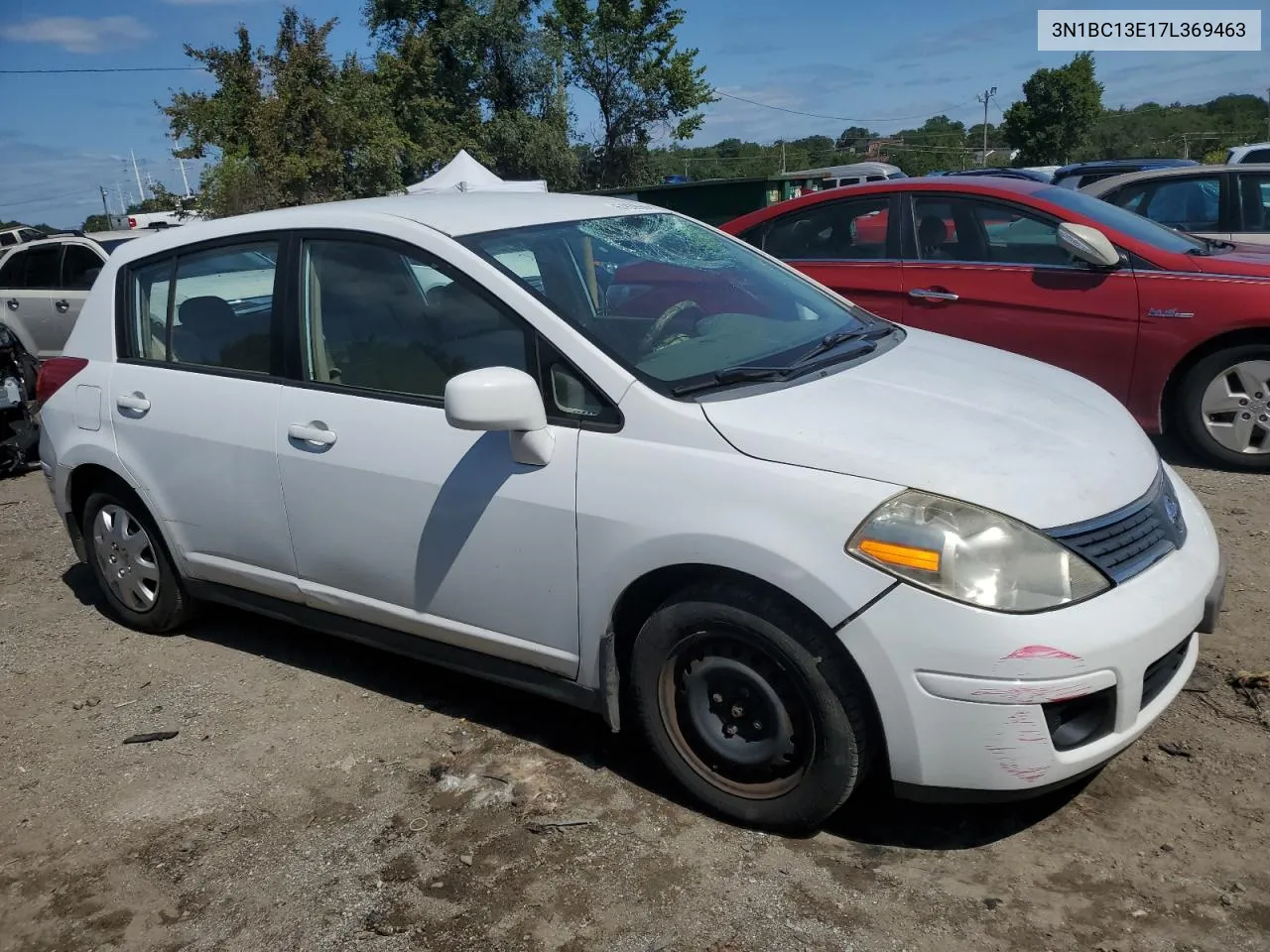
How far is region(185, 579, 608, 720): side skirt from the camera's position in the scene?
3.22 m

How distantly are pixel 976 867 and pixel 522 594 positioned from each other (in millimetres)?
1431

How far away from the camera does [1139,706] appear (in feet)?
8.77

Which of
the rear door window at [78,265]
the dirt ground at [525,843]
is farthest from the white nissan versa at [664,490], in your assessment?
the rear door window at [78,265]

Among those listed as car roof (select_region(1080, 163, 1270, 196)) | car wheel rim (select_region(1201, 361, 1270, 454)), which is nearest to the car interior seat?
car wheel rim (select_region(1201, 361, 1270, 454))

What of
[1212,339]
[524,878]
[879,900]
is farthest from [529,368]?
[1212,339]

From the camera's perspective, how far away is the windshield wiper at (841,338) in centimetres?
332

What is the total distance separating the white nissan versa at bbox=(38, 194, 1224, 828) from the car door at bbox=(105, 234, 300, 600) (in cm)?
1

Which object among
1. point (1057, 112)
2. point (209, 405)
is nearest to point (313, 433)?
point (209, 405)

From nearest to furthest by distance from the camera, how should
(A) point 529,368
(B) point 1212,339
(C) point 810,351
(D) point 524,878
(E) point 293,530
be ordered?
1. (D) point 524,878
2. (A) point 529,368
3. (C) point 810,351
4. (E) point 293,530
5. (B) point 1212,339

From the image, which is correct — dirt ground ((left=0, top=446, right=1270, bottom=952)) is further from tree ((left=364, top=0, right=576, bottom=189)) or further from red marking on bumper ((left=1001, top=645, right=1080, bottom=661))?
tree ((left=364, top=0, right=576, bottom=189))

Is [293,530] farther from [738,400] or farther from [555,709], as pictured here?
[738,400]

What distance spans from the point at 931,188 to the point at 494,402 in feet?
15.1

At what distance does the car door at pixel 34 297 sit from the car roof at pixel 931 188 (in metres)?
7.79

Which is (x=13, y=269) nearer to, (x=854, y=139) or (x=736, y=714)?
(x=736, y=714)
